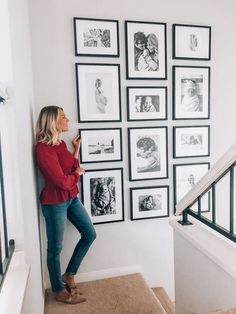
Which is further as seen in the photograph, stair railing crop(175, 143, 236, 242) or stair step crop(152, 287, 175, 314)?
stair step crop(152, 287, 175, 314)

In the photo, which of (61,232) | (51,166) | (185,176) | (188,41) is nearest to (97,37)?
(188,41)

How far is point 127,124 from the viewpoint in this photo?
271 centimetres

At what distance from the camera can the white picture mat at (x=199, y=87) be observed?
9.18 feet

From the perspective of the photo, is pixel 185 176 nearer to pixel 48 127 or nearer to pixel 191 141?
pixel 191 141

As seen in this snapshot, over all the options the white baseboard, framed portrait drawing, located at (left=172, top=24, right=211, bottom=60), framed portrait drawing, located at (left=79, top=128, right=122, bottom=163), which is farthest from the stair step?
framed portrait drawing, located at (left=172, top=24, right=211, bottom=60)

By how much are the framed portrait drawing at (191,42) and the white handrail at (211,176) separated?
64.5 inches

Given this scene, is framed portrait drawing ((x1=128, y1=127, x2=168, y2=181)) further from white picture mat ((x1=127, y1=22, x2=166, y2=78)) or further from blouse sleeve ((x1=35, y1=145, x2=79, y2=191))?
blouse sleeve ((x1=35, y1=145, x2=79, y2=191))

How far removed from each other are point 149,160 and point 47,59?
1313 millimetres

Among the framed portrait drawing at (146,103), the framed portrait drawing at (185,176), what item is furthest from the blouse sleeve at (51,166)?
the framed portrait drawing at (185,176)

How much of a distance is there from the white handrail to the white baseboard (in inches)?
50.5

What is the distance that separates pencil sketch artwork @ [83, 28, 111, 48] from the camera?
8.30 feet

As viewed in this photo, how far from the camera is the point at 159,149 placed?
281 centimetres

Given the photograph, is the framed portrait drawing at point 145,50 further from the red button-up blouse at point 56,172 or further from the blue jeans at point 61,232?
Answer: the blue jeans at point 61,232

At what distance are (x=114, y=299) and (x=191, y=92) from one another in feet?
6.69
